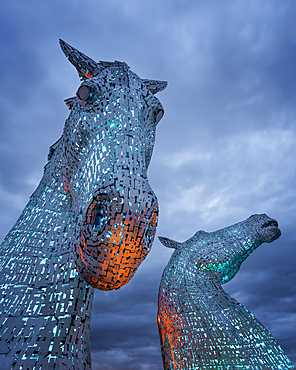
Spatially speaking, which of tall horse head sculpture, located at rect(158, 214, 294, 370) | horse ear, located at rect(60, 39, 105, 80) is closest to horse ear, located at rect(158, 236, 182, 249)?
tall horse head sculpture, located at rect(158, 214, 294, 370)

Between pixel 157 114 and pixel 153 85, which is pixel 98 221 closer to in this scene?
pixel 157 114

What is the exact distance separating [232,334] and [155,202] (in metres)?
1.81

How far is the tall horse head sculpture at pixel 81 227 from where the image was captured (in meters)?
0.78

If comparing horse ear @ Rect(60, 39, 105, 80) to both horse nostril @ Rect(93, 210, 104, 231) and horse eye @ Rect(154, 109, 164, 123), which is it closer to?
horse eye @ Rect(154, 109, 164, 123)

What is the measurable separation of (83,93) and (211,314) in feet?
6.60

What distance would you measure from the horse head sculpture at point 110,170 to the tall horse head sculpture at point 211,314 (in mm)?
1515

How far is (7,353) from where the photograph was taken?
0.84m

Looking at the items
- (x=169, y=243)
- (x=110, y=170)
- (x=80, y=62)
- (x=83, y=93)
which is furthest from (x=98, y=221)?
(x=169, y=243)

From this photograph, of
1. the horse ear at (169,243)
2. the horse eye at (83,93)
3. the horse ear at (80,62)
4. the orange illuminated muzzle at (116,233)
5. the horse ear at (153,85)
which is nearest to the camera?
the orange illuminated muzzle at (116,233)

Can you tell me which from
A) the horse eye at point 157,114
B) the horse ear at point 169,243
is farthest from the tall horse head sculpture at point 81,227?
the horse ear at point 169,243

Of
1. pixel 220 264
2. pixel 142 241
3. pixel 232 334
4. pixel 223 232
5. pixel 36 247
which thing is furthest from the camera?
pixel 223 232

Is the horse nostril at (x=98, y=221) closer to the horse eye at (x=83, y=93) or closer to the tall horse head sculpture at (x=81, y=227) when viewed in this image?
the tall horse head sculpture at (x=81, y=227)

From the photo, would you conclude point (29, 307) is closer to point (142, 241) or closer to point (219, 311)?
point (142, 241)

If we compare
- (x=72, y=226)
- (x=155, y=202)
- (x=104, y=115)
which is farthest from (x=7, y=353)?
(x=104, y=115)
